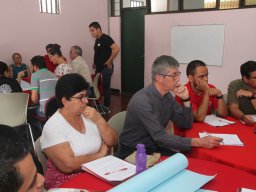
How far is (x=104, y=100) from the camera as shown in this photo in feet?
18.6

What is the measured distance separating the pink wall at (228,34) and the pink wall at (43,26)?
185 centimetres

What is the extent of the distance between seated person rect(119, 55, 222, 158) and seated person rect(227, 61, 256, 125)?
24.6 inches

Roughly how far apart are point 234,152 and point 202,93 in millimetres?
1092

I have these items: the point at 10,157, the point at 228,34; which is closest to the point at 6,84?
the point at 10,157

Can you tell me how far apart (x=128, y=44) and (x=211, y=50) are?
241cm

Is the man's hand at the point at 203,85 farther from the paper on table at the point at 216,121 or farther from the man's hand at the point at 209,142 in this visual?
the man's hand at the point at 209,142

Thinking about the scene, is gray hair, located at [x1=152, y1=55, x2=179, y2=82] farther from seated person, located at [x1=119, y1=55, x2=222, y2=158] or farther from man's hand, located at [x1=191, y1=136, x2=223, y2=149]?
man's hand, located at [x1=191, y1=136, x2=223, y2=149]

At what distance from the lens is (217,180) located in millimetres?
1450

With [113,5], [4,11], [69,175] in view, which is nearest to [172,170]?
[69,175]

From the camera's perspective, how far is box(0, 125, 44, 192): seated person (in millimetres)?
698

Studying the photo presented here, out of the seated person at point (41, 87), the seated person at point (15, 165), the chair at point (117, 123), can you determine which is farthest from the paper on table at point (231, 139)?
the seated person at point (41, 87)

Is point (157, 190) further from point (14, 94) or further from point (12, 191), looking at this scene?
point (14, 94)

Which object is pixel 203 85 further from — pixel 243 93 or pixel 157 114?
pixel 157 114

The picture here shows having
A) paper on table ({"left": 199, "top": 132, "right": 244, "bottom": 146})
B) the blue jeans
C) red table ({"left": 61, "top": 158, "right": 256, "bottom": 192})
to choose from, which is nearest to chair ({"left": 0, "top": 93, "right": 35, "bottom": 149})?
red table ({"left": 61, "top": 158, "right": 256, "bottom": 192})
